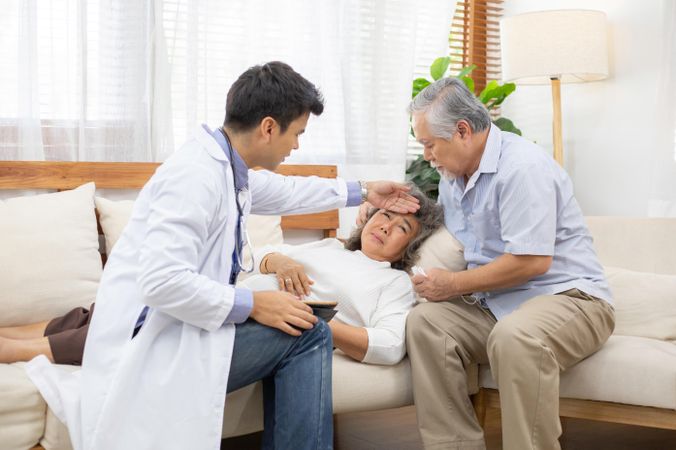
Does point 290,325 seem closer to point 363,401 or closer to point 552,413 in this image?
point 363,401

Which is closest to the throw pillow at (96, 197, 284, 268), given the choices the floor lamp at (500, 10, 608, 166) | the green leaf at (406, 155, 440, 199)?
the green leaf at (406, 155, 440, 199)

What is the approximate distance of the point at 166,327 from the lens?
1.77 m

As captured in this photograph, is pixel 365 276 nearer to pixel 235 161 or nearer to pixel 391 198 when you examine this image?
pixel 391 198

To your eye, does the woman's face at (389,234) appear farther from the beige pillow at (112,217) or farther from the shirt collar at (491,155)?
the beige pillow at (112,217)

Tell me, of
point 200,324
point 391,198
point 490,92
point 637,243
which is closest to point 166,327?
point 200,324

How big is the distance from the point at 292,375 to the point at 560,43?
2083 mm

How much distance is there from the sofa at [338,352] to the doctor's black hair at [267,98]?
0.68m

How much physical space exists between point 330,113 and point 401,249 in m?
1.05

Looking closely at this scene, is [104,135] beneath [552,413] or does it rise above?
above

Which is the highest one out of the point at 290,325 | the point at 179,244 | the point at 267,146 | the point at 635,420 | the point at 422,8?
the point at 422,8

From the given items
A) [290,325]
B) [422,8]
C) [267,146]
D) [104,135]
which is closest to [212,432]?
[290,325]

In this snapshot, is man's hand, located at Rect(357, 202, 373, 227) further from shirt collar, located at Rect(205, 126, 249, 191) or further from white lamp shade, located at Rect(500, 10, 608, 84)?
white lamp shade, located at Rect(500, 10, 608, 84)

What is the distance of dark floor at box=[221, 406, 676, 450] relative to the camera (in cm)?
276

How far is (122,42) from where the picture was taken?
293 centimetres
